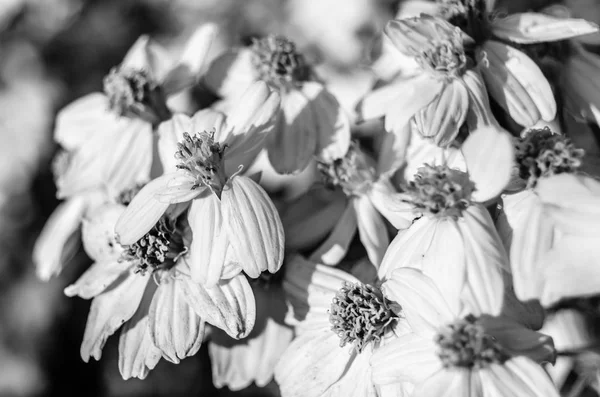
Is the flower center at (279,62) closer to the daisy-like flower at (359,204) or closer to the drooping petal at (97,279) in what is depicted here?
the daisy-like flower at (359,204)

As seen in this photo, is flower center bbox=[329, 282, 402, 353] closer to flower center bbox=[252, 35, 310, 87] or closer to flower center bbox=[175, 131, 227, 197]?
flower center bbox=[175, 131, 227, 197]

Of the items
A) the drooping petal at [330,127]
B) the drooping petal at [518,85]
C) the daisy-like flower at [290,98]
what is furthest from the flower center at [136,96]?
the drooping petal at [518,85]

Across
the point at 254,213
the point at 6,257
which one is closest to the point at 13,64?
the point at 6,257

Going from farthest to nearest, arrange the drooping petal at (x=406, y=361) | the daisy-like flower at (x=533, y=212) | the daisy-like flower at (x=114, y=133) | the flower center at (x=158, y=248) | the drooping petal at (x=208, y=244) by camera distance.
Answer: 1. the daisy-like flower at (x=114, y=133)
2. the flower center at (x=158, y=248)
3. the drooping petal at (x=208, y=244)
4. the drooping petal at (x=406, y=361)
5. the daisy-like flower at (x=533, y=212)

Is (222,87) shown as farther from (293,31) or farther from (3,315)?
(3,315)

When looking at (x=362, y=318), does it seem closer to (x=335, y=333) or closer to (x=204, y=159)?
(x=335, y=333)

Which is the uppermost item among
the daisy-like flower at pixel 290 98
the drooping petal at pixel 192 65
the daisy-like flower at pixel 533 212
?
the drooping petal at pixel 192 65
